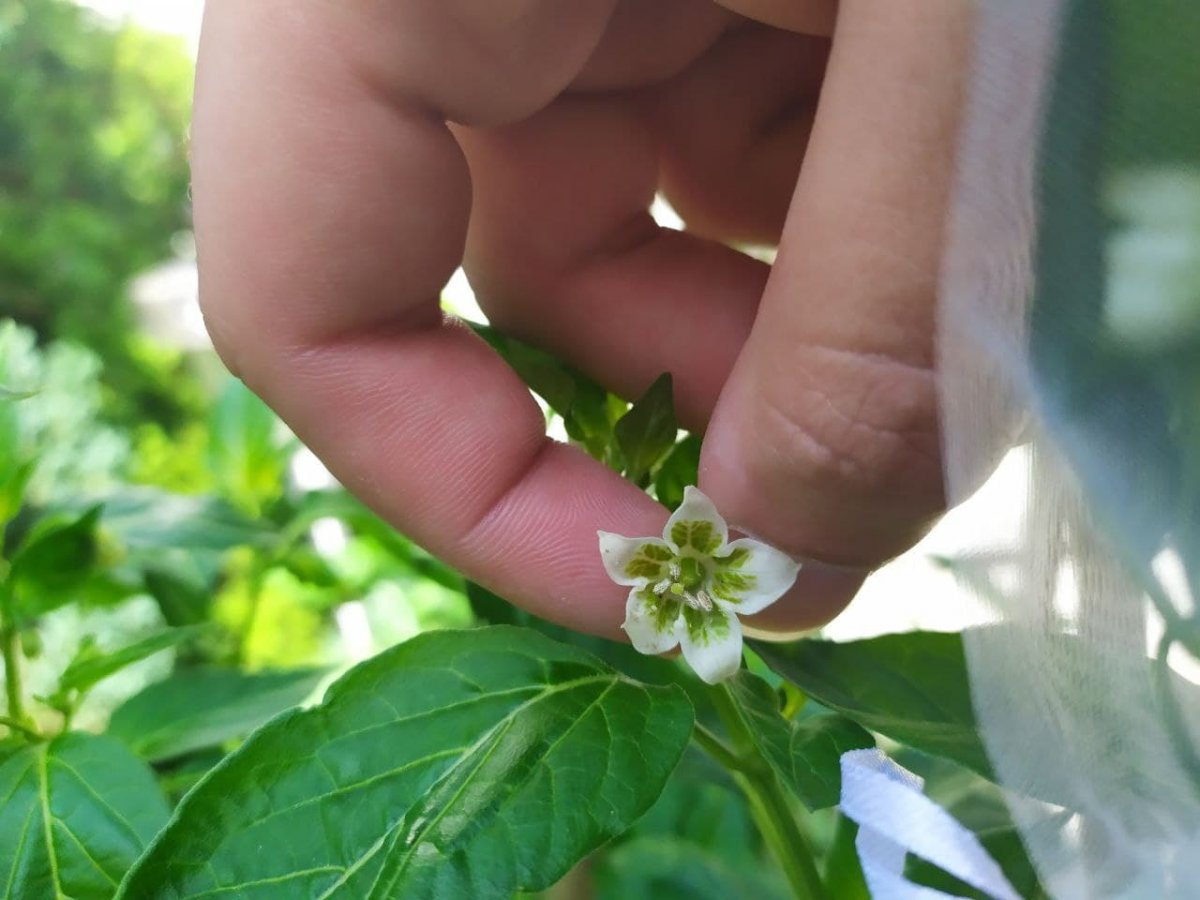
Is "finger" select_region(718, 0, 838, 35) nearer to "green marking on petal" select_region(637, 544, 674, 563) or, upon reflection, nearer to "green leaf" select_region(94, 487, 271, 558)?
"green marking on petal" select_region(637, 544, 674, 563)

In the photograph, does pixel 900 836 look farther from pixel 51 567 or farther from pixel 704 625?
pixel 51 567

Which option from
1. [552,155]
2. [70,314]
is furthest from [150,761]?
[70,314]

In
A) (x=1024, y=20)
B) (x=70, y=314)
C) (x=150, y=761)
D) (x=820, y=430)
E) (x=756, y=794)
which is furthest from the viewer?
(x=70, y=314)

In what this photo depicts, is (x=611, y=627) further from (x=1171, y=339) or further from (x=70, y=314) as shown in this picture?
(x=70, y=314)

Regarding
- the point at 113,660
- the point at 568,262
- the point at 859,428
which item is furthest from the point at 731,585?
the point at 113,660

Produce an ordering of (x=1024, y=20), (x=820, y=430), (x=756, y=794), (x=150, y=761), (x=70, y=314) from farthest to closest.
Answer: (x=70, y=314)
(x=150, y=761)
(x=756, y=794)
(x=820, y=430)
(x=1024, y=20)

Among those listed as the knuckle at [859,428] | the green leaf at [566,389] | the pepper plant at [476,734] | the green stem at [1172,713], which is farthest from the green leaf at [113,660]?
the green stem at [1172,713]

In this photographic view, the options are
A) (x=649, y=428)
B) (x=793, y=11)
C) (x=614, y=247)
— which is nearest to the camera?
(x=793, y=11)
